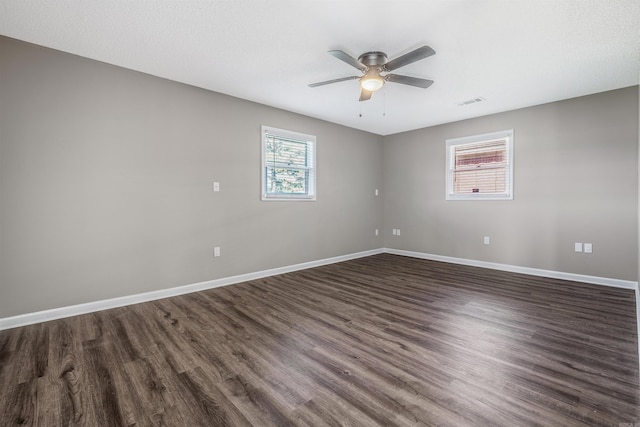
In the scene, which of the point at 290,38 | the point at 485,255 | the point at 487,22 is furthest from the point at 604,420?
the point at 485,255

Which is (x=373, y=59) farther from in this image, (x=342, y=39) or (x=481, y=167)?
(x=481, y=167)

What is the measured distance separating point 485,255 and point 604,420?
3.71 metres

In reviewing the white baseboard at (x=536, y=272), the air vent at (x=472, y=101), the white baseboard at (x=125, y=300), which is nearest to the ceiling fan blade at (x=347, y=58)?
the air vent at (x=472, y=101)

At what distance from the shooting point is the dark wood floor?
1.52m

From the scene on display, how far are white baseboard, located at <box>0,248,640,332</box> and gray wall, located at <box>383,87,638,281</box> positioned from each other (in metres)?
0.09

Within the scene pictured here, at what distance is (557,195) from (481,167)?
3.76 ft

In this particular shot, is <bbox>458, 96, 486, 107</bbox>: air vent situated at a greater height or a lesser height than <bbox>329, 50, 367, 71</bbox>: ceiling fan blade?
greater

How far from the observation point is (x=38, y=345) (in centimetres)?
225

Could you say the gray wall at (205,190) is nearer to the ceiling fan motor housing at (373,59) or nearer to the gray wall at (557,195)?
the gray wall at (557,195)

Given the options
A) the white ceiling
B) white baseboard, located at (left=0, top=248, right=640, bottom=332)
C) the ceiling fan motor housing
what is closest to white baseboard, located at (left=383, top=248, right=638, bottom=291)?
white baseboard, located at (left=0, top=248, right=640, bottom=332)

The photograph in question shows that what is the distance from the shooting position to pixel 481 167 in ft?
16.1

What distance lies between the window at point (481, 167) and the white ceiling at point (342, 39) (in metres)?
1.06

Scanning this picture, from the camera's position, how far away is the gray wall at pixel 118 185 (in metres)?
2.60

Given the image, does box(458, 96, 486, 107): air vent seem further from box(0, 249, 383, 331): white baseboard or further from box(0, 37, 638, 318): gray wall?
box(0, 249, 383, 331): white baseboard
